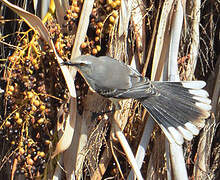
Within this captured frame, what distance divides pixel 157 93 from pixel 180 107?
Result: 21 centimetres

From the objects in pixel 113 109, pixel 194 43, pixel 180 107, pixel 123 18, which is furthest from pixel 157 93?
pixel 123 18

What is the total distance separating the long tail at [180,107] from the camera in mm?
2867

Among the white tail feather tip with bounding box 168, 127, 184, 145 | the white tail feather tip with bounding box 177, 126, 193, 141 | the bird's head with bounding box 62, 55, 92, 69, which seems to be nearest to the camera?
the bird's head with bounding box 62, 55, 92, 69

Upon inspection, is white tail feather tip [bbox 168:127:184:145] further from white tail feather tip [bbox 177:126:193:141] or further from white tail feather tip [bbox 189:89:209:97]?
white tail feather tip [bbox 189:89:209:97]

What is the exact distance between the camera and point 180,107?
10.1 ft

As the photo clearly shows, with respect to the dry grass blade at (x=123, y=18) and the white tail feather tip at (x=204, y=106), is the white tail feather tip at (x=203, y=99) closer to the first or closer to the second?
the white tail feather tip at (x=204, y=106)

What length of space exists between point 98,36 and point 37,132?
0.73 m

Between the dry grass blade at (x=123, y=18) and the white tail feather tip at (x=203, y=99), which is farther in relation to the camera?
the white tail feather tip at (x=203, y=99)

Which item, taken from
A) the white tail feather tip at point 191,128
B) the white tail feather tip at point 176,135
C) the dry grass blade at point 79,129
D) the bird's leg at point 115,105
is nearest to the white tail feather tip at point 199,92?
the white tail feather tip at point 191,128

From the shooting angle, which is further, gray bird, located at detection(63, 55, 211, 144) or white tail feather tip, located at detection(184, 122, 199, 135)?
white tail feather tip, located at detection(184, 122, 199, 135)

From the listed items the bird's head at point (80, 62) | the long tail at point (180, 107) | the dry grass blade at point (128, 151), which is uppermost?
the bird's head at point (80, 62)

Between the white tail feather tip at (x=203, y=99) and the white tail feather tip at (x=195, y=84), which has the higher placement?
the white tail feather tip at (x=195, y=84)

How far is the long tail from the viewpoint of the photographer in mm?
2867

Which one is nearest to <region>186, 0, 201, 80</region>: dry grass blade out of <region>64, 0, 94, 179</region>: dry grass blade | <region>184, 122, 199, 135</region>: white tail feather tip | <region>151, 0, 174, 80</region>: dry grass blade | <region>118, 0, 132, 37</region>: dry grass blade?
<region>151, 0, 174, 80</region>: dry grass blade
